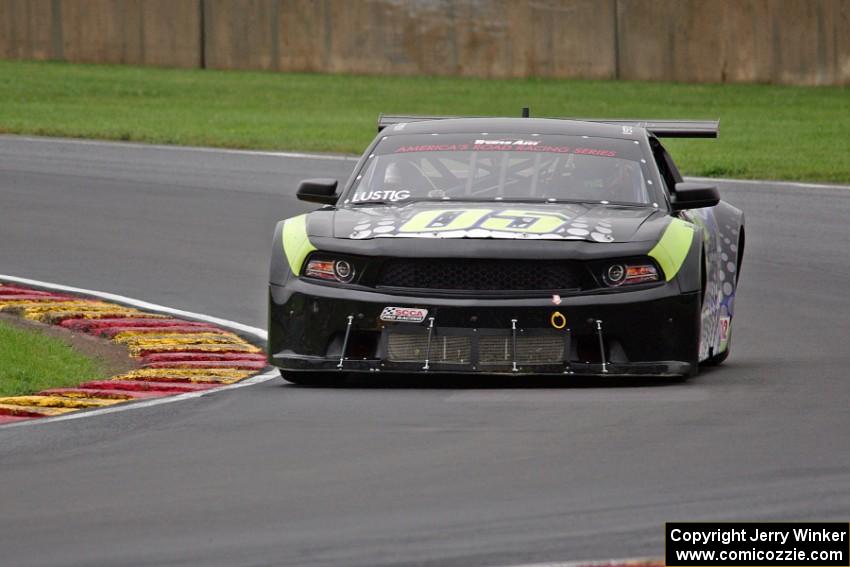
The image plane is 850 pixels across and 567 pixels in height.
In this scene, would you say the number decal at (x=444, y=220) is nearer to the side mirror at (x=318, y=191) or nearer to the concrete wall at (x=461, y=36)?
the side mirror at (x=318, y=191)

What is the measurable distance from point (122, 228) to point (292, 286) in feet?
25.3

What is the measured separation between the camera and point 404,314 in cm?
912

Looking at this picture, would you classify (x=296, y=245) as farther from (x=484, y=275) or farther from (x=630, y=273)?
(x=630, y=273)

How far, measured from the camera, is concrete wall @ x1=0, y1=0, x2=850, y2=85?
33562 mm

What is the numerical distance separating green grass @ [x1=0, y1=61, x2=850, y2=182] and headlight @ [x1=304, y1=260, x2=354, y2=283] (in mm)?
12400

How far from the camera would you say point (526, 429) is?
26.2 feet

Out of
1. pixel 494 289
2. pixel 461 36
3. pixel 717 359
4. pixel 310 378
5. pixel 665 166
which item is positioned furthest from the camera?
pixel 461 36

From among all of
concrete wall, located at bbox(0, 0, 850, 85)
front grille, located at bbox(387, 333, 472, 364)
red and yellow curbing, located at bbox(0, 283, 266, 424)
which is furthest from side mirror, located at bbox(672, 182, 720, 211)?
concrete wall, located at bbox(0, 0, 850, 85)

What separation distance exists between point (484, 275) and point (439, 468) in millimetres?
2130

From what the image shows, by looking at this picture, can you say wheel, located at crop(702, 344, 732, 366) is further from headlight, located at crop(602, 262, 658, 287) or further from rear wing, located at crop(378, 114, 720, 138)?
rear wing, located at crop(378, 114, 720, 138)

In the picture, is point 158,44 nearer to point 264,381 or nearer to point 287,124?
point 287,124

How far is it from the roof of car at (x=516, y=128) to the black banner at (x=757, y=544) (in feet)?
15.9

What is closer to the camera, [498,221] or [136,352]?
[498,221]

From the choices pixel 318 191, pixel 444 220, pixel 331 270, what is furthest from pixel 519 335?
pixel 318 191
